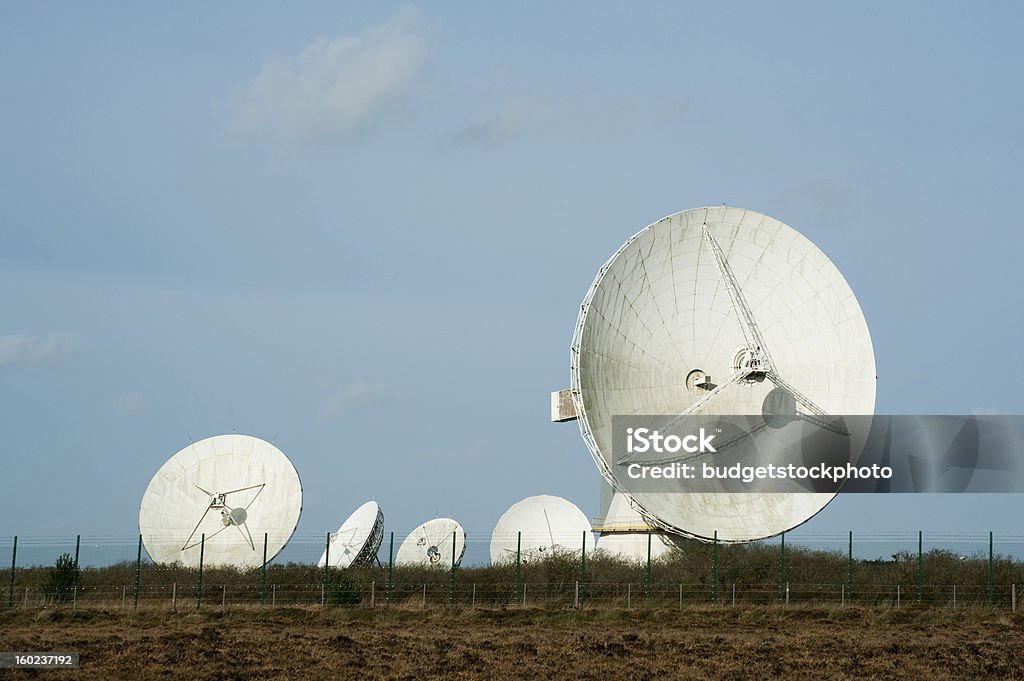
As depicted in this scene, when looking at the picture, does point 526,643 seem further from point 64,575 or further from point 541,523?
point 541,523

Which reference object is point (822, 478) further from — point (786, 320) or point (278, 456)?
point (278, 456)

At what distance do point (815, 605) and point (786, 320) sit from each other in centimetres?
867

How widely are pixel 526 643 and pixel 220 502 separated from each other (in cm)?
2213

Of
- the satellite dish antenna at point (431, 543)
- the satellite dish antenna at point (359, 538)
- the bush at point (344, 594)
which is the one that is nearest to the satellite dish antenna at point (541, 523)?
the satellite dish antenna at point (431, 543)

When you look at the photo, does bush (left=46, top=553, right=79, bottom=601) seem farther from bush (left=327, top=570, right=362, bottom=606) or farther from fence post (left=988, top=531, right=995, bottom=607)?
fence post (left=988, top=531, right=995, bottom=607)

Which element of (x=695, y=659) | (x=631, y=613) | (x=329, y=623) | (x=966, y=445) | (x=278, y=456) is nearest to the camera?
(x=695, y=659)

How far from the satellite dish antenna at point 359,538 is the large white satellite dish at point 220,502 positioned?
7008mm

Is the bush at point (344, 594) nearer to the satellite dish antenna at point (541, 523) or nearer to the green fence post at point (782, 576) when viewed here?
the green fence post at point (782, 576)

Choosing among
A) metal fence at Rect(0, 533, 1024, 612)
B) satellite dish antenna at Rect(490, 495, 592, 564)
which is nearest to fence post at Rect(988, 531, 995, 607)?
metal fence at Rect(0, 533, 1024, 612)

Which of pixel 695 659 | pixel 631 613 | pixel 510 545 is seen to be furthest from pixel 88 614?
pixel 510 545

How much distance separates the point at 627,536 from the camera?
41.8 meters

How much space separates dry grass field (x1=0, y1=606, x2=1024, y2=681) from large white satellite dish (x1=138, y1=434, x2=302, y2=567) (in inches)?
464

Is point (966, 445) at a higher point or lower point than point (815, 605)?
higher

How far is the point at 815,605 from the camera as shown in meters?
34.4
